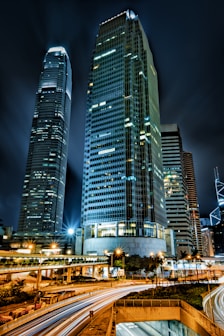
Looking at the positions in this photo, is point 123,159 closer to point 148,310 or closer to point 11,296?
point 11,296

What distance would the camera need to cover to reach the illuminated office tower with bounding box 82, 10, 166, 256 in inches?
5792

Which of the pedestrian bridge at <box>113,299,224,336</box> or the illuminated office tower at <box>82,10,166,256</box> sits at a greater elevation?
the illuminated office tower at <box>82,10,166,256</box>

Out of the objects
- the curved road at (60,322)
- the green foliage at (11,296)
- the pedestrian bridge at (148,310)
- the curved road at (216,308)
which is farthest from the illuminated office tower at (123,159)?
the curved road at (60,322)

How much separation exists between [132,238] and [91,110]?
4193 inches

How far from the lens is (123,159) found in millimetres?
160625

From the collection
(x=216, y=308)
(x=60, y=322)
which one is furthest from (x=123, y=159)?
(x=60, y=322)

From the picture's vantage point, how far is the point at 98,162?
16838 centimetres

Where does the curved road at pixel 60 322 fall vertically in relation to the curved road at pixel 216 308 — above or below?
above

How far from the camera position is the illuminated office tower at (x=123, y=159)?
147125 mm

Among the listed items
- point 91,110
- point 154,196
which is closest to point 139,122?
point 91,110

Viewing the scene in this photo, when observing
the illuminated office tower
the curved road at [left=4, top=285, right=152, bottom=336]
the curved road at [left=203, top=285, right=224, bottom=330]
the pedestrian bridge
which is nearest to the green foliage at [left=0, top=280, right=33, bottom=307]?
the curved road at [left=4, top=285, right=152, bottom=336]

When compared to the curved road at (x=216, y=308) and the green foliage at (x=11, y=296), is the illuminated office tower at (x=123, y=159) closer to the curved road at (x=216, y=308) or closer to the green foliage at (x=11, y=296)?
the curved road at (x=216, y=308)

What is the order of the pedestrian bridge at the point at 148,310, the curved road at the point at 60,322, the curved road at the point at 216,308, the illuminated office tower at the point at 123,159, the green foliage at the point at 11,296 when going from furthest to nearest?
Result: the illuminated office tower at the point at 123,159, the green foliage at the point at 11,296, the pedestrian bridge at the point at 148,310, the curved road at the point at 216,308, the curved road at the point at 60,322

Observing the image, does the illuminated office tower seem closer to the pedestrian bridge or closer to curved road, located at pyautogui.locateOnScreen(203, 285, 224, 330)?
curved road, located at pyautogui.locateOnScreen(203, 285, 224, 330)
